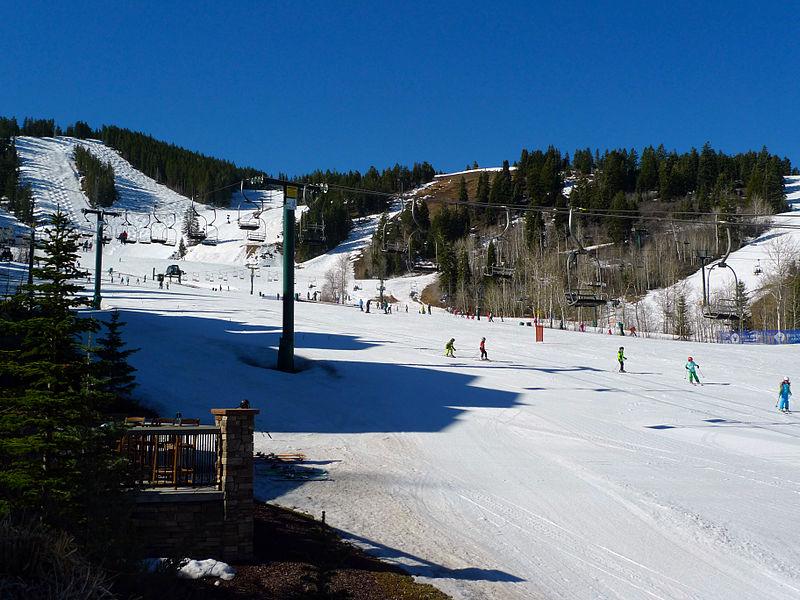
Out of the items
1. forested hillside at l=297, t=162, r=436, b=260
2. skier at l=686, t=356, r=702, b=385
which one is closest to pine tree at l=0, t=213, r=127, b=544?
skier at l=686, t=356, r=702, b=385

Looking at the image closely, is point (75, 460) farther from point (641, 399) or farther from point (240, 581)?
point (641, 399)

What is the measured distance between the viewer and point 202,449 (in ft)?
36.2

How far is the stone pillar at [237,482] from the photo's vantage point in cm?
1034

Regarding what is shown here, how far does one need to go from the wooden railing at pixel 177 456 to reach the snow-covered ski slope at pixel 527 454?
2.80 meters

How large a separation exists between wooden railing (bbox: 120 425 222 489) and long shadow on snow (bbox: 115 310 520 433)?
9050 mm

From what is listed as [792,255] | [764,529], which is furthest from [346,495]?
[792,255]

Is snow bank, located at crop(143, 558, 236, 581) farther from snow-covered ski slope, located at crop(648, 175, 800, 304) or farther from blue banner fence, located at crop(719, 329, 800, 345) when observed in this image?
snow-covered ski slope, located at crop(648, 175, 800, 304)

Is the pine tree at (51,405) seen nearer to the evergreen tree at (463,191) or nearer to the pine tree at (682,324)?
the pine tree at (682,324)

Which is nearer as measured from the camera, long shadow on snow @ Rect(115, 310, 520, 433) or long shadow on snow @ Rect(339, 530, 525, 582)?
long shadow on snow @ Rect(339, 530, 525, 582)

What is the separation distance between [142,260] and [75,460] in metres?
120

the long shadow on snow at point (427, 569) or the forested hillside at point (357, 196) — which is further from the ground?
the forested hillside at point (357, 196)

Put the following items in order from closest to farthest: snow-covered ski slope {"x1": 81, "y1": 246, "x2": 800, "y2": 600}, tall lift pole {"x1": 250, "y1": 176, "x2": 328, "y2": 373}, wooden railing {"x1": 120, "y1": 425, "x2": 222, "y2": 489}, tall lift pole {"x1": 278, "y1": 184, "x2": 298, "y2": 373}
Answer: wooden railing {"x1": 120, "y1": 425, "x2": 222, "y2": 489} < snow-covered ski slope {"x1": 81, "y1": 246, "x2": 800, "y2": 600} < tall lift pole {"x1": 250, "y1": 176, "x2": 328, "y2": 373} < tall lift pole {"x1": 278, "y1": 184, "x2": 298, "y2": 373}

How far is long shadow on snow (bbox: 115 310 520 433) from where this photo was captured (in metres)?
21.7

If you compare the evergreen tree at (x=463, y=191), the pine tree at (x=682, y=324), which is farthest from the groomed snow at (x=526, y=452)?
the evergreen tree at (x=463, y=191)
